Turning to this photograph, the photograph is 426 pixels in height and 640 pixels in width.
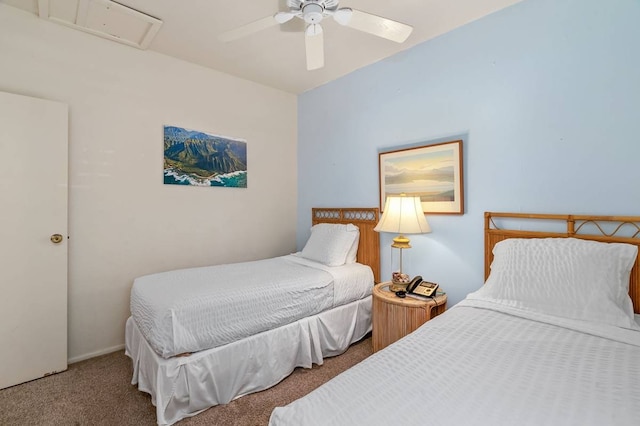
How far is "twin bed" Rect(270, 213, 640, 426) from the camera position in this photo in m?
0.81

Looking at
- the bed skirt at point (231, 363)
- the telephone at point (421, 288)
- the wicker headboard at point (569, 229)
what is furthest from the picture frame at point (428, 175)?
the bed skirt at point (231, 363)

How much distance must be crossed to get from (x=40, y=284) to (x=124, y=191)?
91cm

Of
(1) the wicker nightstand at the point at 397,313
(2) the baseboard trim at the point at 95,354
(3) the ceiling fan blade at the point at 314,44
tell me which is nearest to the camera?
(3) the ceiling fan blade at the point at 314,44

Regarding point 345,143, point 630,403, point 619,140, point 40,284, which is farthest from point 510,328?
point 40,284

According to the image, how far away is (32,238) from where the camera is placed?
2.14 metres

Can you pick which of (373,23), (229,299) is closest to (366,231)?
(229,299)

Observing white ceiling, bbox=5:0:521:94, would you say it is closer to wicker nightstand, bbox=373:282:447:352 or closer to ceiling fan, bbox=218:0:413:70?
ceiling fan, bbox=218:0:413:70

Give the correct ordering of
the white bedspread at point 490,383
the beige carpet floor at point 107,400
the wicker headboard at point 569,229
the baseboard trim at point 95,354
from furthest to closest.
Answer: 1. the baseboard trim at point 95,354
2. the beige carpet floor at point 107,400
3. the wicker headboard at point 569,229
4. the white bedspread at point 490,383

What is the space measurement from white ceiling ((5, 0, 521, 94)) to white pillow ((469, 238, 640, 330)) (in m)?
1.75

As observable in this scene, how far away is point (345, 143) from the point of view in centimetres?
322

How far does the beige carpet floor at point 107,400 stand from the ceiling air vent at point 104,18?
271cm

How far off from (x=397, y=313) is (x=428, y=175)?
1.18 meters

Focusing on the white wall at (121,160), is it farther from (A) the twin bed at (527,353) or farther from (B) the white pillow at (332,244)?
(A) the twin bed at (527,353)

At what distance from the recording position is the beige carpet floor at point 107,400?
1729mm
